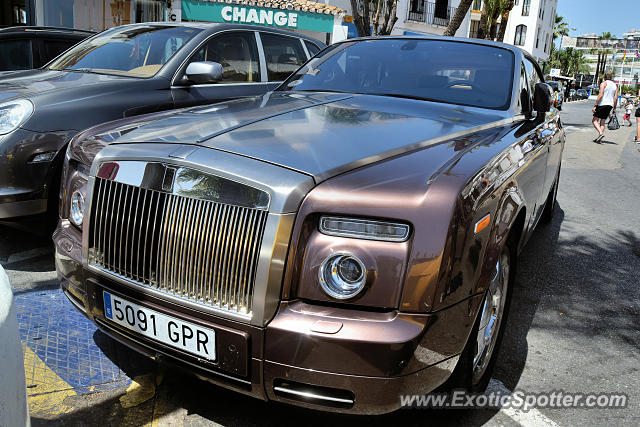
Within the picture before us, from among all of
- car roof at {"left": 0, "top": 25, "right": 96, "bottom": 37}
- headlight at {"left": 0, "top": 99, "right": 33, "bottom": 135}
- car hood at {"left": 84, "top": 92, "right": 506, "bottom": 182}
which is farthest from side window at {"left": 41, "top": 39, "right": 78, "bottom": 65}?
car hood at {"left": 84, "top": 92, "right": 506, "bottom": 182}

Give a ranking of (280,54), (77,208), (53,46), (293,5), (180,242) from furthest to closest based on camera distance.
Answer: (293,5), (53,46), (280,54), (77,208), (180,242)

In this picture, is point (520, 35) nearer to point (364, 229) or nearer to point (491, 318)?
point (491, 318)

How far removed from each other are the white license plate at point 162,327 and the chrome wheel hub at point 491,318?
3.67ft

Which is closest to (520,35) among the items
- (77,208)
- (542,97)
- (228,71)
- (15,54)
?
(15,54)

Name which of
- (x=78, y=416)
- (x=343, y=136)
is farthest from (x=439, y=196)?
(x=78, y=416)

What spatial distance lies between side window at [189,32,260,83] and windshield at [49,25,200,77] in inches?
7.8

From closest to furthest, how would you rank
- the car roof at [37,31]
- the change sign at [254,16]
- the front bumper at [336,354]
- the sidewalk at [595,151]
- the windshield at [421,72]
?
the front bumper at [336,354] < the windshield at [421,72] < the car roof at [37,31] < the sidewalk at [595,151] < the change sign at [254,16]

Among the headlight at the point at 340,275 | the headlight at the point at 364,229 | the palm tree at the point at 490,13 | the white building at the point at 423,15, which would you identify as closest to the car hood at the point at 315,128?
the headlight at the point at 364,229

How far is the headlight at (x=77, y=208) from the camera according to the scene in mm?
2514

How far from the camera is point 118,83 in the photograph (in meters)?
4.34

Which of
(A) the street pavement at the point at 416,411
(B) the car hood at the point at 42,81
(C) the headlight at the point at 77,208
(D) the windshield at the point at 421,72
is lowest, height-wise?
(A) the street pavement at the point at 416,411

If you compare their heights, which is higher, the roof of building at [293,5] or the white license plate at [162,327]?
the roof of building at [293,5]

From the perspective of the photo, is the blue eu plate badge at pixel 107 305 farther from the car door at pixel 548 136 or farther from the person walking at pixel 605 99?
the person walking at pixel 605 99

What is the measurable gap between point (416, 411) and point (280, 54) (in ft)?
14.4
